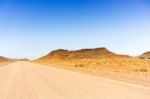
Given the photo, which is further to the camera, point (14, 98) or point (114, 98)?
point (14, 98)

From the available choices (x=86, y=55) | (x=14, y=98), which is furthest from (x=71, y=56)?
(x=14, y=98)

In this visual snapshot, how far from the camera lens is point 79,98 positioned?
844 cm

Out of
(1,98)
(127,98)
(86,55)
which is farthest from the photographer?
(86,55)

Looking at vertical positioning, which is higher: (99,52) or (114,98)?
(99,52)

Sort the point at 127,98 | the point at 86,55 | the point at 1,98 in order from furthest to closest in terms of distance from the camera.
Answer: the point at 86,55 < the point at 1,98 < the point at 127,98

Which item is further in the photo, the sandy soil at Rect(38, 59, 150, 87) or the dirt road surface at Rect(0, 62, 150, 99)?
the sandy soil at Rect(38, 59, 150, 87)

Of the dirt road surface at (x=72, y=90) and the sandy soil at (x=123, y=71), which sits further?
the sandy soil at (x=123, y=71)

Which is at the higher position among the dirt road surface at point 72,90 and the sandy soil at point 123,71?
the sandy soil at point 123,71

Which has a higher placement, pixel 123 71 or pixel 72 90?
pixel 123 71

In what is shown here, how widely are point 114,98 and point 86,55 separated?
180757 millimetres

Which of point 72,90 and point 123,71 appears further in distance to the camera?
point 123,71

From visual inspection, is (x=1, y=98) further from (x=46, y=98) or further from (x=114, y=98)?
(x=114, y=98)

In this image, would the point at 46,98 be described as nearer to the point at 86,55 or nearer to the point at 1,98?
the point at 1,98

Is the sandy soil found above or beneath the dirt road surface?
above
